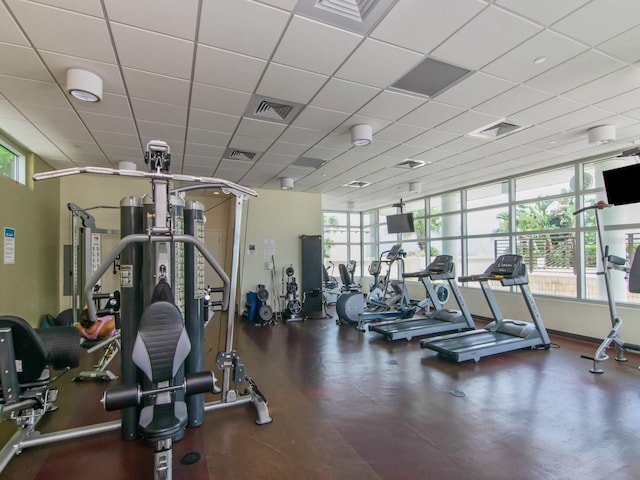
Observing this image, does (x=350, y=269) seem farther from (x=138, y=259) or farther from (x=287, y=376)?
(x=138, y=259)

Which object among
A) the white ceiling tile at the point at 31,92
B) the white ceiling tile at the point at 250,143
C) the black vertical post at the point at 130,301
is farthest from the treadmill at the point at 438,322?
the white ceiling tile at the point at 31,92

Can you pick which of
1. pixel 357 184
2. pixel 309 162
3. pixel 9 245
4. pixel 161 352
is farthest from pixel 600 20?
pixel 9 245

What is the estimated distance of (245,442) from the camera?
271 cm

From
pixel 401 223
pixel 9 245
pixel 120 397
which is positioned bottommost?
pixel 120 397

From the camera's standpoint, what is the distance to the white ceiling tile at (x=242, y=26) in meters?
2.30

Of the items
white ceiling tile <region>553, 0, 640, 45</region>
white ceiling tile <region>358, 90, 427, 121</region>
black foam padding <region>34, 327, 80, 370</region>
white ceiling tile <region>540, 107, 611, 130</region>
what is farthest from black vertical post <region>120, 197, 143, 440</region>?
white ceiling tile <region>540, 107, 611, 130</region>

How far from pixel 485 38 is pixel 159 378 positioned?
3.33 metres

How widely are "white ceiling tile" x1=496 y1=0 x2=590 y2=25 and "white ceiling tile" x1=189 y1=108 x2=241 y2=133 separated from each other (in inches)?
115

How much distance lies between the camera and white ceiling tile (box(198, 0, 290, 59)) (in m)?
2.30

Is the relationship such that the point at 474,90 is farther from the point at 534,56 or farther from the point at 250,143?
the point at 250,143

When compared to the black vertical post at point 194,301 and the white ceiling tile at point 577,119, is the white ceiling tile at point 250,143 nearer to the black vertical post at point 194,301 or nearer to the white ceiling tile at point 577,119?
A: the black vertical post at point 194,301

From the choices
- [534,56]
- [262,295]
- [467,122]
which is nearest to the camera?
[534,56]

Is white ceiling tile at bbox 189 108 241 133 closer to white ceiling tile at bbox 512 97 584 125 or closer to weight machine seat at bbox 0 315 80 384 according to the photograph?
weight machine seat at bbox 0 315 80 384

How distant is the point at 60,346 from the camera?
8.48 ft
